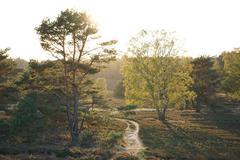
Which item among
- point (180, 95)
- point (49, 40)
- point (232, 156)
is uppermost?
point (49, 40)

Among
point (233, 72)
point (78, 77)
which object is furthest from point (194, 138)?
point (233, 72)

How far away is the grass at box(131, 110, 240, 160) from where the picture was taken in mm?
34097

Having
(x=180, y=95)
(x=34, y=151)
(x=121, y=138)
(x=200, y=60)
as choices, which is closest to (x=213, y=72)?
(x=200, y=60)

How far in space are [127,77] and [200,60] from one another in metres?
21.4

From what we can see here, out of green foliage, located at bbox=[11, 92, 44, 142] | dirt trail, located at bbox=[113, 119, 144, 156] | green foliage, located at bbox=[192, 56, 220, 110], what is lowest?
dirt trail, located at bbox=[113, 119, 144, 156]

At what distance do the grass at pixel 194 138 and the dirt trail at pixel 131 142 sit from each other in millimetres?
830

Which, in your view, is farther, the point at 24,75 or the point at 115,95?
the point at 115,95

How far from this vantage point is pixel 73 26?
108 feet

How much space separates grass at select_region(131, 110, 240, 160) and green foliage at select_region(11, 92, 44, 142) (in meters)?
10.5

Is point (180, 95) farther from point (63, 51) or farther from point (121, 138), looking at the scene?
point (63, 51)

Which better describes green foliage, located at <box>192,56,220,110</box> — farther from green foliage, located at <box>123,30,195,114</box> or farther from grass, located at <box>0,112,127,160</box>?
grass, located at <box>0,112,127,160</box>

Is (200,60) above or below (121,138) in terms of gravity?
above

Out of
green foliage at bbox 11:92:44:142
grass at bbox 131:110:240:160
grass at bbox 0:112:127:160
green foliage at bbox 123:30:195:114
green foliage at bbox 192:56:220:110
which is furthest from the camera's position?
green foliage at bbox 192:56:220:110

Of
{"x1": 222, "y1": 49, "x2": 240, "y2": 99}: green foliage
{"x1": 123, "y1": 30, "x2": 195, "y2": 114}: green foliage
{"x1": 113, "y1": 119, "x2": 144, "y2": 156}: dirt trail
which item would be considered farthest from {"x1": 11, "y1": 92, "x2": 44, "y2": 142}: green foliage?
{"x1": 222, "y1": 49, "x2": 240, "y2": 99}: green foliage
